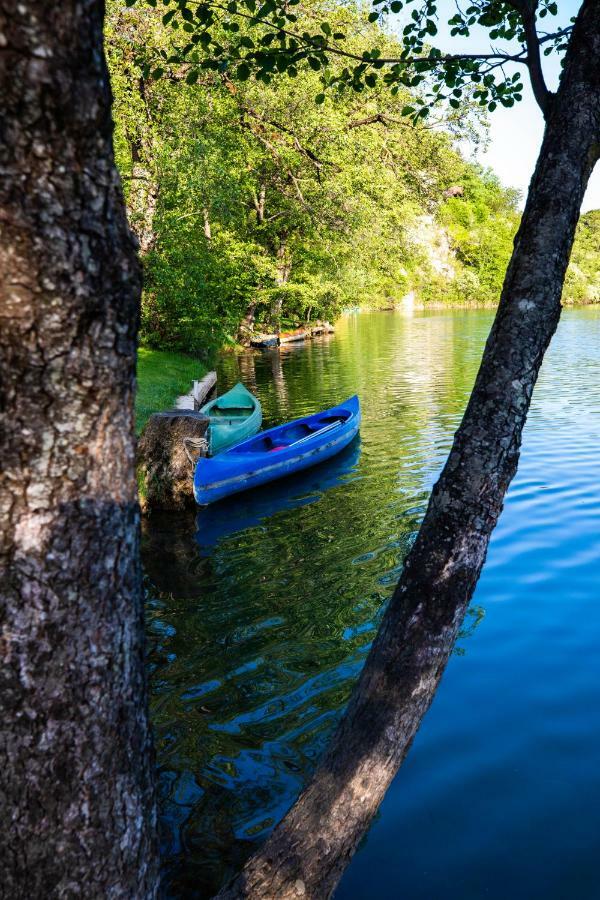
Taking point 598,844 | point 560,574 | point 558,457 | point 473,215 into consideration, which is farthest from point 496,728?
point 473,215

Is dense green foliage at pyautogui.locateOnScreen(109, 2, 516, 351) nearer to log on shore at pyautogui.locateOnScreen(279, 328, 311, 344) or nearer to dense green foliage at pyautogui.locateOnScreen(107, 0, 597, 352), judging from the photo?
dense green foliage at pyautogui.locateOnScreen(107, 0, 597, 352)

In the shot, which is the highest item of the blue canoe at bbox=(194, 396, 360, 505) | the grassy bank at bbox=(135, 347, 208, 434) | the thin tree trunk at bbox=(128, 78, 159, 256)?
the thin tree trunk at bbox=(128, 78, 159, 256)

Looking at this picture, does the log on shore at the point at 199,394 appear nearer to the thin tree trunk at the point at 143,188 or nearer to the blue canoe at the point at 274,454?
the blue canoe at the point at 274,454

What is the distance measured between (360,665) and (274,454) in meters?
6.57

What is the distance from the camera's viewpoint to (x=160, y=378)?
64.3 ft

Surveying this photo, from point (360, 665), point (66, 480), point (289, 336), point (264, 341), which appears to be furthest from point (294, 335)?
point (66, 480)

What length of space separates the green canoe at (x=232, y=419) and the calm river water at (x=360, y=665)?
7.38 feet

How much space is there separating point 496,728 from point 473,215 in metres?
102

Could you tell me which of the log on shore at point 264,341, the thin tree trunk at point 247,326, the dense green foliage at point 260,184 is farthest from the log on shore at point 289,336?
the dense green foliage at point 260,184

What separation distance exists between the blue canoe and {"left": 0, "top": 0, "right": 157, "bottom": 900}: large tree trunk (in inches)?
368

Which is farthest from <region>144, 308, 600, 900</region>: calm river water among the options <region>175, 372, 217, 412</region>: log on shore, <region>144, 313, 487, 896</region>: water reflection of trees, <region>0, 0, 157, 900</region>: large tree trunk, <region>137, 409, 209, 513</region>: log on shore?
<region>175, 372, 217, 412</region>: log on shore

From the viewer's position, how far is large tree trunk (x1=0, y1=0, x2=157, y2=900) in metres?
1.64

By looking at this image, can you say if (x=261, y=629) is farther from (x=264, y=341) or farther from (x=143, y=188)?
(x=264, y=341)

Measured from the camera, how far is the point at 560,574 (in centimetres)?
845
